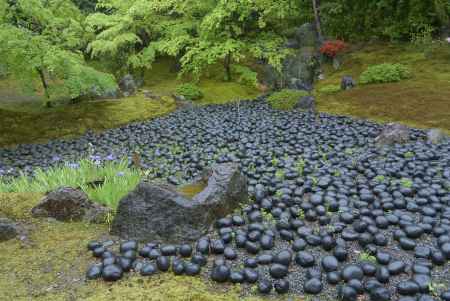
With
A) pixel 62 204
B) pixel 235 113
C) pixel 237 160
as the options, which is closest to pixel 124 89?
pixel 235 113

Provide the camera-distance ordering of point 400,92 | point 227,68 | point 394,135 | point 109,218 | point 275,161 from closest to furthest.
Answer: point 109,218 < point 275,161 < point 394,135 < point 400,92 < point 227,68

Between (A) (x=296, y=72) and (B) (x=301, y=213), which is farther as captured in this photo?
(A) (x=296, y=72)

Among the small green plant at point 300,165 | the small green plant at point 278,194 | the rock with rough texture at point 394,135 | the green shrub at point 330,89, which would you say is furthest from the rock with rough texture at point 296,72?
the small green plant at point 278,194

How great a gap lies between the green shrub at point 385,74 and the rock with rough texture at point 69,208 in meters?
9.81

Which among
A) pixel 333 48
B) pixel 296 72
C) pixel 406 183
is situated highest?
pixel 333 48

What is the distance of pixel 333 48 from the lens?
14422 millimetres

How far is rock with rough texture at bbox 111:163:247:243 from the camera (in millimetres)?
3781

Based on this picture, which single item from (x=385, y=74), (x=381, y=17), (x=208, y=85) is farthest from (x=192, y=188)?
(x=381, y=17)

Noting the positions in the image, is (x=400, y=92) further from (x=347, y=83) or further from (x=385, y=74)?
(x=347, y=83)

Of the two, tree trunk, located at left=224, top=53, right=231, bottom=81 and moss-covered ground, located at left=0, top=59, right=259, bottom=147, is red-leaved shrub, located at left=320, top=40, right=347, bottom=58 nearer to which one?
moss-covered ground, located at left=0, top=59, right=259, bottom=147

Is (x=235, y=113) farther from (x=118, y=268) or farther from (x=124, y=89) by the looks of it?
(x=118, y=268)

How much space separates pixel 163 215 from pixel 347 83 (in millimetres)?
9744

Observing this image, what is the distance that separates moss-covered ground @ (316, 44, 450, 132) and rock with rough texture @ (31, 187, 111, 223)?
720cm

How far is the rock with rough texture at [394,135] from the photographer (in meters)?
7.46
